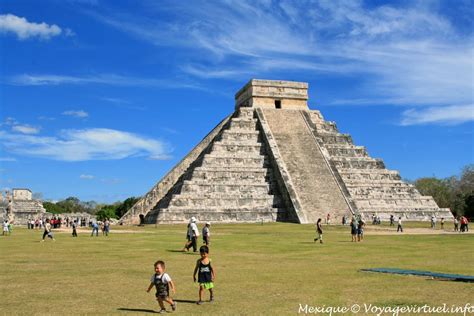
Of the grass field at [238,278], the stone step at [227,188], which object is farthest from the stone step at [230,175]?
the grass field at [238,278]

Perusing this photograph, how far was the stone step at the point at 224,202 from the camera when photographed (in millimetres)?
38094

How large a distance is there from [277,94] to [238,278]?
37552 mm

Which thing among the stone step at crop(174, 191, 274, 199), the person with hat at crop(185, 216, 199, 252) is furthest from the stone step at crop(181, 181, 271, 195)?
the person with hat at crop(185, 216, 199, 252)

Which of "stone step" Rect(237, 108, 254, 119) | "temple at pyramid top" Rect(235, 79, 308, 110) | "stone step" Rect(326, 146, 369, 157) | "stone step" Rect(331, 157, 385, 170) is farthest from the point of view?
"temple at pyramid top" Rect(235, 79, 308, 110)

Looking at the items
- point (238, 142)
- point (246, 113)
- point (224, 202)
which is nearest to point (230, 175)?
point (224, 202)

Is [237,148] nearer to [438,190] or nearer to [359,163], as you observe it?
[359,163]

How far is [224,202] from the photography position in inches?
1531

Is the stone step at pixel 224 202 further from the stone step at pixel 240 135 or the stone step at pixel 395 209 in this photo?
the stone step at pixel 395 209

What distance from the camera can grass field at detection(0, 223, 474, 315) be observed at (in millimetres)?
9344

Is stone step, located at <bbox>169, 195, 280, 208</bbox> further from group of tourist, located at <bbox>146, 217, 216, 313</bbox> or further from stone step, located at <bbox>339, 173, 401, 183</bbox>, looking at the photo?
group of tourist, located at <bbox>146, 217, 216, 313</bbox>

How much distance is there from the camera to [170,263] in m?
15.3

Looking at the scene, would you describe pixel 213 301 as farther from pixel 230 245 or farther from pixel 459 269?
pixel 230 245

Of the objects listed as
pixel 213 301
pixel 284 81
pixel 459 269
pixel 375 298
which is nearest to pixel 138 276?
pixel 213 301

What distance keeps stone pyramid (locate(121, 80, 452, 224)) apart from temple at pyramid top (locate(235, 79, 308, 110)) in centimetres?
9
